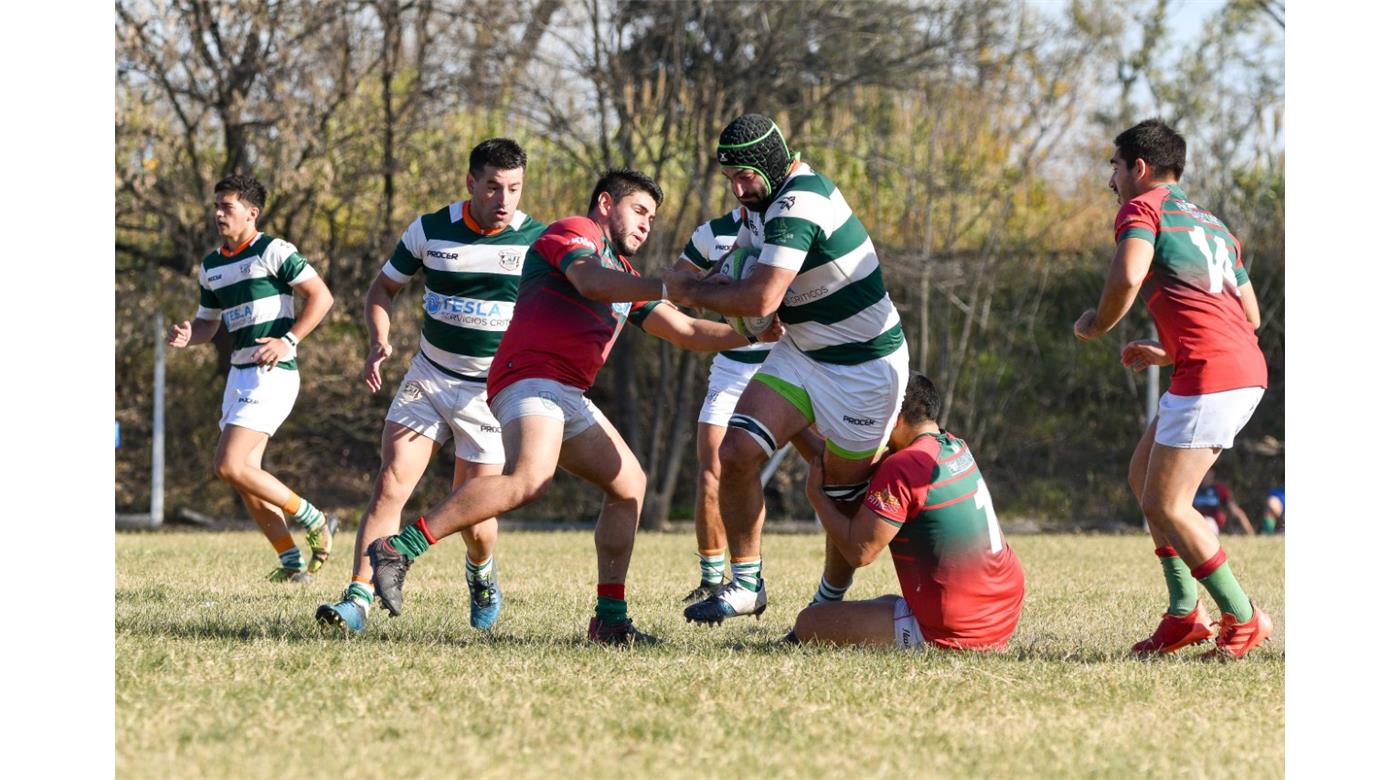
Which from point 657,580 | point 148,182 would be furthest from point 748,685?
point 148,182

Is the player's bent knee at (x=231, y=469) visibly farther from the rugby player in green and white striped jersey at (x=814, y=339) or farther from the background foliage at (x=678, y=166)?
the background foliage at (x=678, y=166)

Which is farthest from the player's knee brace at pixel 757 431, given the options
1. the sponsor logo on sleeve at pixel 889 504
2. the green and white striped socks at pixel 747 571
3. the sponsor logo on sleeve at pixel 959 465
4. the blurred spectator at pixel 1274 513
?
the blurred spectator at pixel 1274 513

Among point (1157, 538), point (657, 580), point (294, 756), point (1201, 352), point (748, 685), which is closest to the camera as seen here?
point (294, 756)

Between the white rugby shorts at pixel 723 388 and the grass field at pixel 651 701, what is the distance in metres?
1.63

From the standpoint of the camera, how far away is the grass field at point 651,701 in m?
3.87

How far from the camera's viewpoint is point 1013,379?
19.9m

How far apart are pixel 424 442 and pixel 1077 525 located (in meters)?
13.2

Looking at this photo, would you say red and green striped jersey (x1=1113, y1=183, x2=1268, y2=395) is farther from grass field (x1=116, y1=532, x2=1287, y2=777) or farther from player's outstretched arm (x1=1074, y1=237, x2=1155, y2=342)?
grass field (x1=116, y1=532, x2=1287, y2=777)

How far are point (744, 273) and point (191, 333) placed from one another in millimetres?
4215

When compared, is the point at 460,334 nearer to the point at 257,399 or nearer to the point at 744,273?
the point at 744,273

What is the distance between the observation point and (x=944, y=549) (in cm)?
581

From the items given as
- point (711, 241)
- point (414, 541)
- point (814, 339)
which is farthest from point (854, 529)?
point (711, 241)

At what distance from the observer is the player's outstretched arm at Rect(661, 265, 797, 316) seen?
18.3 ft

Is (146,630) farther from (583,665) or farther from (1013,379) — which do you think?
(1013,379)
